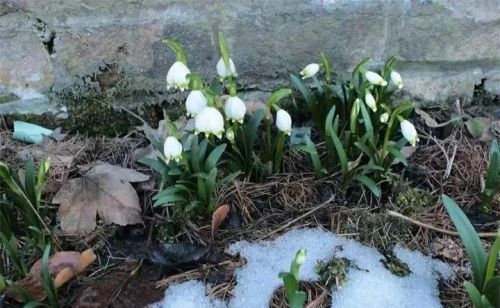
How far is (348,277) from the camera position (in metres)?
1.59

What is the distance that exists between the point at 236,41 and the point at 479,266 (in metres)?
1.04

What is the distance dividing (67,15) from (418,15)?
3.66 ft

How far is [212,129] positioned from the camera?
1.57 metres

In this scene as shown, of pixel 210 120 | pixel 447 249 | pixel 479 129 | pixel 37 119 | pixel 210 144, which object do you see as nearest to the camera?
pixel 210 120

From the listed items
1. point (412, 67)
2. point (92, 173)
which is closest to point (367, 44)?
point (412, 67)

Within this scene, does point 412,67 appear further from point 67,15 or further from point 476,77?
point 67,15

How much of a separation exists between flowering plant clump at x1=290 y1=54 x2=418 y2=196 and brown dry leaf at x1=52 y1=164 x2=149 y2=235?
0.51 meters

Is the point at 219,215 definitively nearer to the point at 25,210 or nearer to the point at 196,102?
the point at 196,102

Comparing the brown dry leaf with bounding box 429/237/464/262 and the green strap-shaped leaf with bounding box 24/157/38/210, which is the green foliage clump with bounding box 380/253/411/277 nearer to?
the brown dry leaf with bounding box 429/237/464/262

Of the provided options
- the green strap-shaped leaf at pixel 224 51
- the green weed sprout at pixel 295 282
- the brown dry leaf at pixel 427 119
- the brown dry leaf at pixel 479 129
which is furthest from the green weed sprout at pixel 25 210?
the brown dry leaf at pixel 479 129

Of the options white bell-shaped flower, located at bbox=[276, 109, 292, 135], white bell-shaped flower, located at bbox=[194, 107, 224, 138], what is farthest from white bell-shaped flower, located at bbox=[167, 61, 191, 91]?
white bell-shaped flower, located at bbox=[276, 109, 292, 135]

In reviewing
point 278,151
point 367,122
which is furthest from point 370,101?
point 278,151

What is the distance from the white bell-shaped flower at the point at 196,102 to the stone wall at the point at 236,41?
1.59 ft

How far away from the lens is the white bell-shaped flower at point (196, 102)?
1.60 metres
